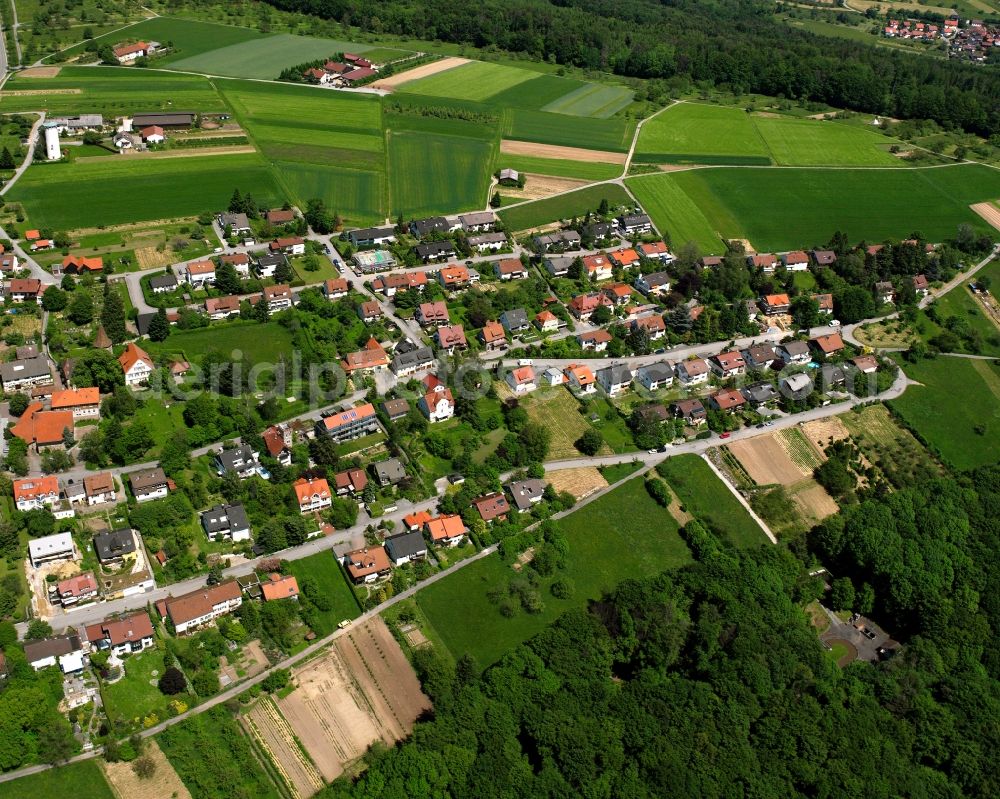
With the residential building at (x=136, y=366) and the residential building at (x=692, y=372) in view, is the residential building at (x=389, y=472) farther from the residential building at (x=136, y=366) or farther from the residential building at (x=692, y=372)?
the residential building at (x=692, y=372)

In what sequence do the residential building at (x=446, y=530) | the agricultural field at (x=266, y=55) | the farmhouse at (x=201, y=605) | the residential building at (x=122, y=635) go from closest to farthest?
the residential building at (x=122, y=635) < the farmhouse at (x=201, y=605) < the residential building at (x=446, y=530) < the agricultural field at (x=266, y=55)

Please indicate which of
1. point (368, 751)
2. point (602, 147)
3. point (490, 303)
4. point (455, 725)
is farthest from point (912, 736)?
point (602, 147)

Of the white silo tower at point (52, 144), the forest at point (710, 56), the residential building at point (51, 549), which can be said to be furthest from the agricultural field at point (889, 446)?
the white silo tower at point (52, 144)

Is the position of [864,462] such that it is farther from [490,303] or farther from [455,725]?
[455,725]

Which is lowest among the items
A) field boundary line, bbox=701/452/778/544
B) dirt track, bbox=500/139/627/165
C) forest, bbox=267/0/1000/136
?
field boundary line, bbox=701/452/778/544

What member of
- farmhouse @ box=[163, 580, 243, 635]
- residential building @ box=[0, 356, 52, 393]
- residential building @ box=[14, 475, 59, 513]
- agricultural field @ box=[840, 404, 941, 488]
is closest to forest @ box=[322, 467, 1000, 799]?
agricultural field @ box=[840, 404, 941, 488]

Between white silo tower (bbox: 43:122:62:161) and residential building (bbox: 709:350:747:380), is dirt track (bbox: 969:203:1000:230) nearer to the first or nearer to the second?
residential building (bbox: 709:350:747:380)
